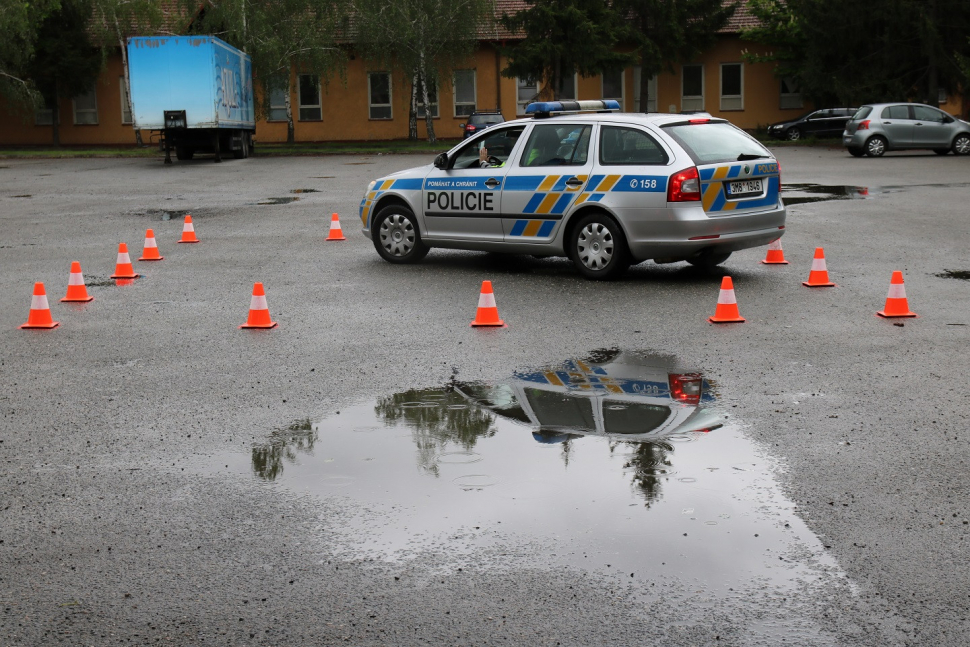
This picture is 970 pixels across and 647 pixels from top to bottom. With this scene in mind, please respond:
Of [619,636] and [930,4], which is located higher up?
[930,4]

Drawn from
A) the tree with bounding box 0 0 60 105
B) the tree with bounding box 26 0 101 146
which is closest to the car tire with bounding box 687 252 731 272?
the tree with bounding box 0 0 60 105

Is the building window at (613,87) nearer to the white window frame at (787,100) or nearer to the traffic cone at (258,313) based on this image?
the white window frame at (787,100)

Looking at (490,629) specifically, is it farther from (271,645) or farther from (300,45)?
(300,45)

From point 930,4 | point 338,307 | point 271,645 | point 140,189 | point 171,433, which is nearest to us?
point 271,645

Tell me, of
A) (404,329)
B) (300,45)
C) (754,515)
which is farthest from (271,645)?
(300,45)

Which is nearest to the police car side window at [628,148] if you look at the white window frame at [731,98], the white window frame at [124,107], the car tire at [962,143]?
the car tire at [962,143]

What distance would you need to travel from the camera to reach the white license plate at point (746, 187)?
11648 mm

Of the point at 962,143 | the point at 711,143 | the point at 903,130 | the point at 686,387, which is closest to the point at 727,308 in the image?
the point at 686,387

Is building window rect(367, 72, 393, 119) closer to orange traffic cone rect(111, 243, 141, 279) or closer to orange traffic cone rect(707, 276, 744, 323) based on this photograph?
orange traffic cone rect(111, 243, 141, 279)

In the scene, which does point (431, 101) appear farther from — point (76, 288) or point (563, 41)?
point (76, 288)

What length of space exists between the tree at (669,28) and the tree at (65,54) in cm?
2287

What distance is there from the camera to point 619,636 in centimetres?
399

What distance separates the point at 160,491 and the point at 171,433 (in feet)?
3.49

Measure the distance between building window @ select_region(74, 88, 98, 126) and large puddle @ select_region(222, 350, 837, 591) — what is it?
52316 millimetres
